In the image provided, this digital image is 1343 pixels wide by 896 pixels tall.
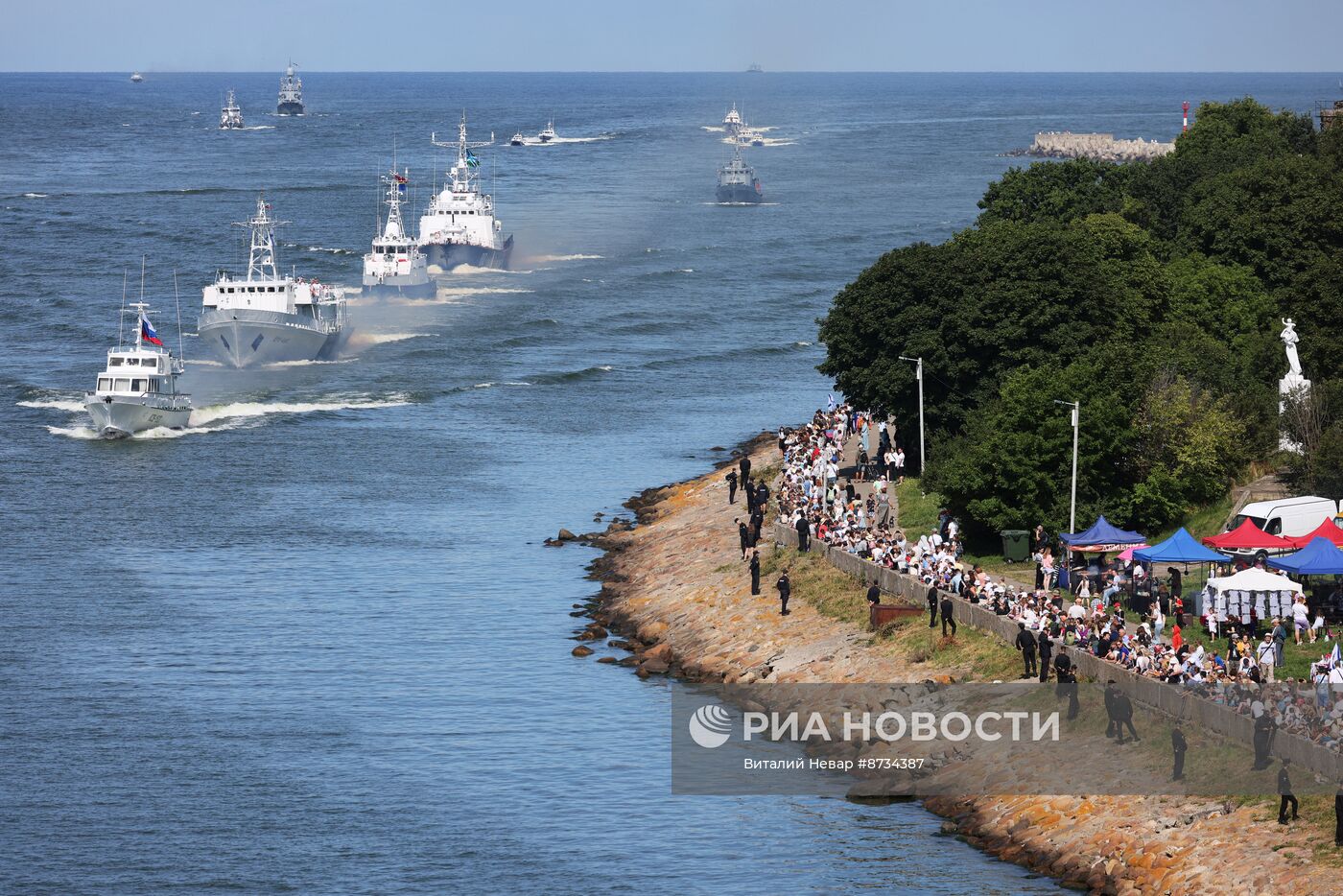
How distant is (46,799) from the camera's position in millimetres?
47188

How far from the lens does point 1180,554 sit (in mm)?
50094

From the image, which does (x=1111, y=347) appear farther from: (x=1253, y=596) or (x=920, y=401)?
(x=1253, y=596)

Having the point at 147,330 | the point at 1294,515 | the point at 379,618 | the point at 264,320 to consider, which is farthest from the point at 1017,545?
the point at 264,320

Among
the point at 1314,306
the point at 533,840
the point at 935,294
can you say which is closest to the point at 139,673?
the point at 533,840

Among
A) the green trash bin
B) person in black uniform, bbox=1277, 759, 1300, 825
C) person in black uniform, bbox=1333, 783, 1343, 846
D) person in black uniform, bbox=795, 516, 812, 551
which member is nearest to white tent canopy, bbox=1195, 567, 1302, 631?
person in black uniform, bbox=1277, 759, 1300, 825

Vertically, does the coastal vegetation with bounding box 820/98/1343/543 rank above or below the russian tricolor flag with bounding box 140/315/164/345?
above

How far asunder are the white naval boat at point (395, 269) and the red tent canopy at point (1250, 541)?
95567 millimetres

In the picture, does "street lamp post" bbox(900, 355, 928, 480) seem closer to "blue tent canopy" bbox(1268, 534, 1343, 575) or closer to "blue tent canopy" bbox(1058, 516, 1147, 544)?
"blue tent canopy" bbox(1058, 516, 1147, 544)

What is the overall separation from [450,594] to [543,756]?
58.7 ft

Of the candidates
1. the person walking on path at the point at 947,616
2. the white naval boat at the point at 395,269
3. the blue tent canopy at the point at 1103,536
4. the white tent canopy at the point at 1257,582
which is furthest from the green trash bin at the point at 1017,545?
the white naval boat at the point at 395,269

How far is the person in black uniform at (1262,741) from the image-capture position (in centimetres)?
3922

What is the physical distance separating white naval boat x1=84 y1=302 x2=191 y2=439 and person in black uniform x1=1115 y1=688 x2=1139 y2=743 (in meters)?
62.7

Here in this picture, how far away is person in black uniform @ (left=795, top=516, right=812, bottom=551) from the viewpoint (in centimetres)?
6216

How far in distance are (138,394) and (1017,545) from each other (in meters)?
52.3
